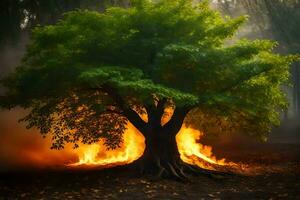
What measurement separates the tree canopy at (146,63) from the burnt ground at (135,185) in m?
1.88

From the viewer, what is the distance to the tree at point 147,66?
1513 cm

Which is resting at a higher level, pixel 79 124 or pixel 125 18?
pixel 125 18

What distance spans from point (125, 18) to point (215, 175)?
749cm

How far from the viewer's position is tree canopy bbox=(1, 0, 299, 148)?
49.8 feet

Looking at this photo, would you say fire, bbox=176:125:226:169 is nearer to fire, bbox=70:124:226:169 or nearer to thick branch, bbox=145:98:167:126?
fire, bbox=70:124:226:169

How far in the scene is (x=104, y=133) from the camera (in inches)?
654

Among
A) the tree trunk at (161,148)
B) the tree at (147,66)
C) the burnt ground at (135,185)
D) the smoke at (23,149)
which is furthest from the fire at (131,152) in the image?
the tree at (147,66)

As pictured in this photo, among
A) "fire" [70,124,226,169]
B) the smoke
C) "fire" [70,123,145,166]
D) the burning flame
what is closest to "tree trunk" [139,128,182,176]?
the burning flame

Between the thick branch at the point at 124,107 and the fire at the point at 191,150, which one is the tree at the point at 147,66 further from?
the fire at the point at 191,150

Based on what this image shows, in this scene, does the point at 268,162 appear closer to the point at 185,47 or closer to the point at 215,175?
the point at 215,175

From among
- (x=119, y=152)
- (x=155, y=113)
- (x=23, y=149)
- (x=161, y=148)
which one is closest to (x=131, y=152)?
(x=119, y=152)

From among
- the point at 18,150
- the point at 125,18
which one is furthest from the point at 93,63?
the point at 18,150

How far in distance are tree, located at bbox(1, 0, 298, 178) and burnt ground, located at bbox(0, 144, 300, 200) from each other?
4.55 feet

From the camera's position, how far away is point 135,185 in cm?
1554
